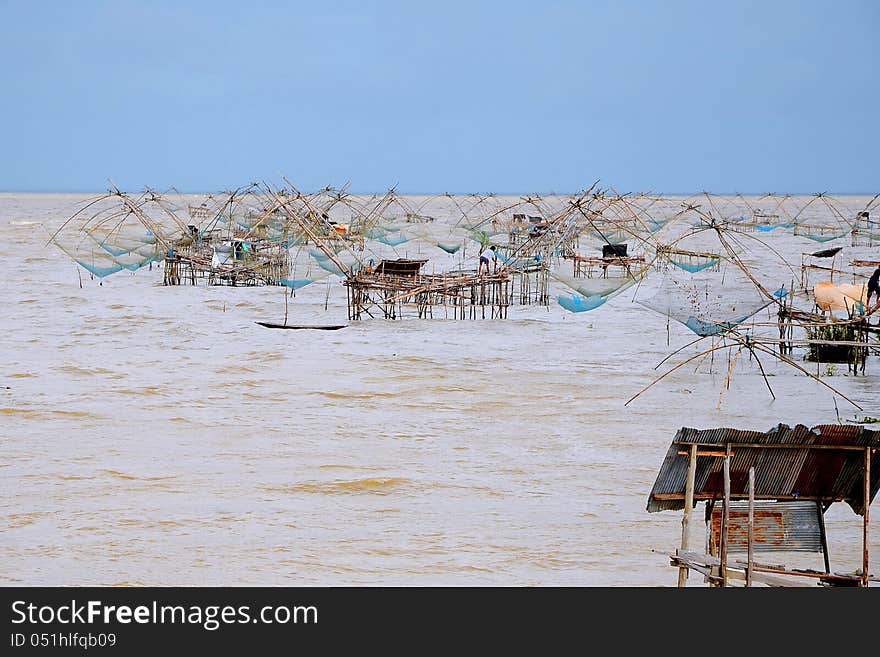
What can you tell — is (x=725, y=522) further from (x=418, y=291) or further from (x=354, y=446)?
(x=418, y=291)

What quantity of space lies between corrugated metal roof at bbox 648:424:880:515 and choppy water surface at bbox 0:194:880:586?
0.29m

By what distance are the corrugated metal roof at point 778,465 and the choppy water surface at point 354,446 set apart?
0.96 feet

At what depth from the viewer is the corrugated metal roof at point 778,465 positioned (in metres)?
3.33

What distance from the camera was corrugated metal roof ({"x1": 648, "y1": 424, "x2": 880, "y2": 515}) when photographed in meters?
3.33

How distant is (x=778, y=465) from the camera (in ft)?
11.3

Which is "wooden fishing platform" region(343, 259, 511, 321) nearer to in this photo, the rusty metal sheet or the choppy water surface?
the choppy water surface

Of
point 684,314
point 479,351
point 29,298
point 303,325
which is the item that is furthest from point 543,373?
point 29,298

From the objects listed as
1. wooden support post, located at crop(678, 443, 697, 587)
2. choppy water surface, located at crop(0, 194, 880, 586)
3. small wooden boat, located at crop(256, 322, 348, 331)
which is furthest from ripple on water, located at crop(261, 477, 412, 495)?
small wooden boat, located at crop(256, 322, 348, 331)

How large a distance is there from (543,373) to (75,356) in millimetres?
3794

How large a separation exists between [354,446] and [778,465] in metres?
2.99

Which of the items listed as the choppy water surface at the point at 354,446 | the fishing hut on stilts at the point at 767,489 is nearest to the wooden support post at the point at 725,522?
the fishing hut on stilts at the point at 767,489

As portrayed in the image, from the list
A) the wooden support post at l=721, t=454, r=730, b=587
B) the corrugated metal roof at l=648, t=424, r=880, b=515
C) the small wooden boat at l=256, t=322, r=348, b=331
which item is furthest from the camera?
the small wooden boat at l=256, t=322, r=348, b=331

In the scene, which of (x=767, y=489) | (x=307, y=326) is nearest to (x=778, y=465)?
(x=767, y=489)
